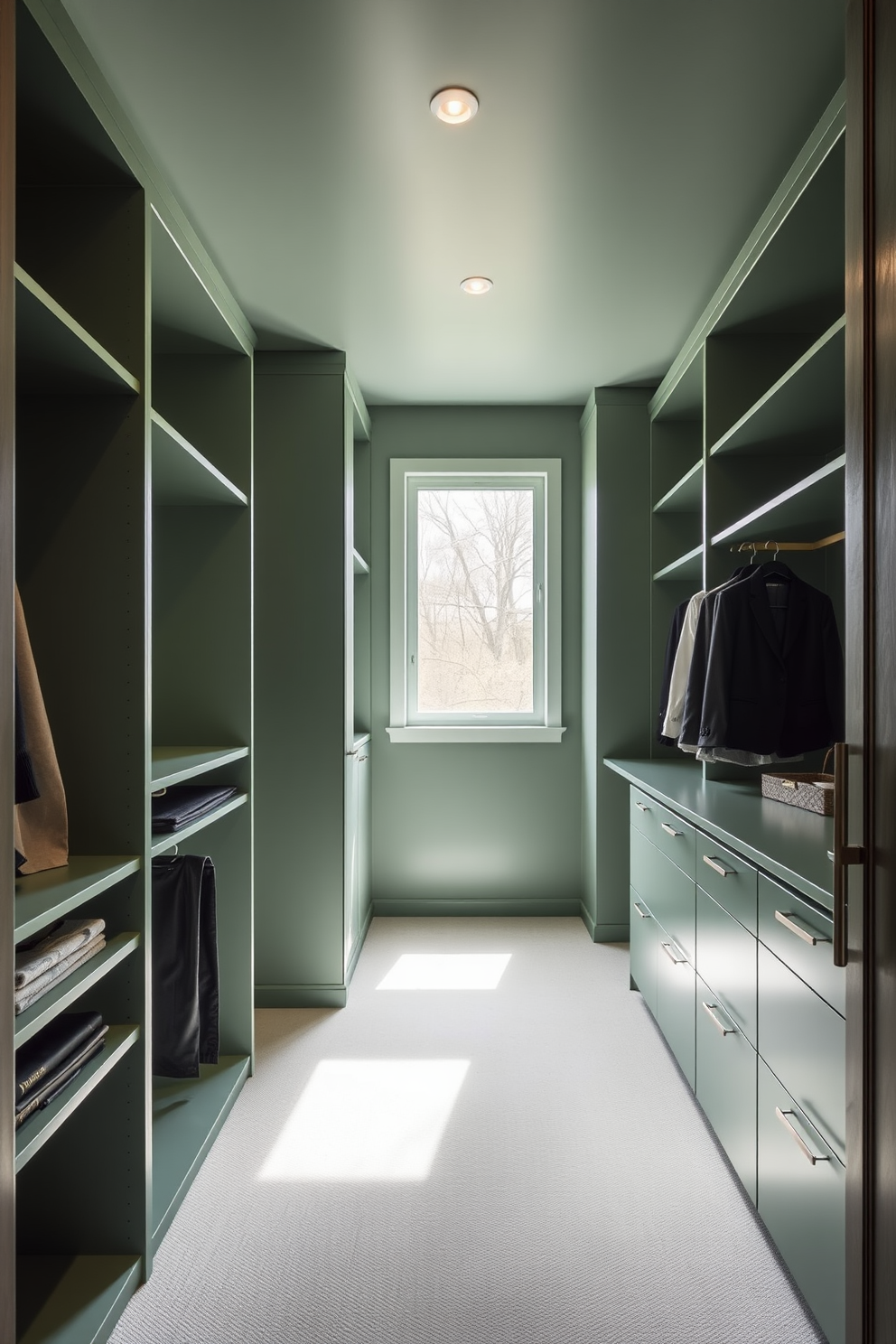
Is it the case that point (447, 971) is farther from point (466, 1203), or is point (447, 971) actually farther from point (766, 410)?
point (766, 410)

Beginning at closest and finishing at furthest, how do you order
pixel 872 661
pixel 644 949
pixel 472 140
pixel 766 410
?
pixel 872 661
pixel 472 140
pixel 766 410
pixel 644 949

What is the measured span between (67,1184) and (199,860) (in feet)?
2.72

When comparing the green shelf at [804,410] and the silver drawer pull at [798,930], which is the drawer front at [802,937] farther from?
the green shelf at [804,410]

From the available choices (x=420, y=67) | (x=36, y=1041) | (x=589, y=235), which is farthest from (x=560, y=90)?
(x=36, y=1041)

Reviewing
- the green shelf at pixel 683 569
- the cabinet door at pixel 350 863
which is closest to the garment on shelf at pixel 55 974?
the cabinet door at pixel 350 863

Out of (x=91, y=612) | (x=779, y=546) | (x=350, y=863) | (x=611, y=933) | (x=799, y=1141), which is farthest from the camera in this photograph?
(x=611, y=933)

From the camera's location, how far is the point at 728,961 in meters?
2.08

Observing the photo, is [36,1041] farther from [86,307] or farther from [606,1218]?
[86,307]

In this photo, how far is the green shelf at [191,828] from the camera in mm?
1938

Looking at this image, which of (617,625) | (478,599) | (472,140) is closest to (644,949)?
(617,625)

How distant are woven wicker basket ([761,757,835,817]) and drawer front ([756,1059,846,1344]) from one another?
2.36 feet

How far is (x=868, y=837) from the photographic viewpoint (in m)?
1.05

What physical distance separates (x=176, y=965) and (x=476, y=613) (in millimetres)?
2571

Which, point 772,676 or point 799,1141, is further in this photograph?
point 772,676
